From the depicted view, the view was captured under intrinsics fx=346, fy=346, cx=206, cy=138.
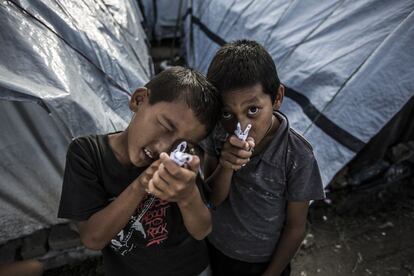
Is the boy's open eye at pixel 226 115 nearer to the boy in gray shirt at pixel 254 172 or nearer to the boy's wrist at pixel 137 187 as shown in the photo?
the boy in gray shirt at pixel 254 172

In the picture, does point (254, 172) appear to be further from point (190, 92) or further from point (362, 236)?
point (362, 236)

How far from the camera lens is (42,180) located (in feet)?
7.07

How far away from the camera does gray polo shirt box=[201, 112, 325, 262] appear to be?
141 cm

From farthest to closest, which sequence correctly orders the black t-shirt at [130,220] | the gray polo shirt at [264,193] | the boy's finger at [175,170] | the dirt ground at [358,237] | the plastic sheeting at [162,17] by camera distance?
the plastic sheeting at [162,17] < the dirt ground at [358,237] < the gray polo shirt at [264,193] < the black t-shirt at [130,220] < the boy's finger at [175,170]

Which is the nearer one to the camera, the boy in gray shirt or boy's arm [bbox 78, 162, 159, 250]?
boy's arm [bbox 78, 162, 159, 250]

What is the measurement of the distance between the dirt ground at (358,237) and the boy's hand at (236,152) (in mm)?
1625

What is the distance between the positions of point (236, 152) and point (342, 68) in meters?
1.63

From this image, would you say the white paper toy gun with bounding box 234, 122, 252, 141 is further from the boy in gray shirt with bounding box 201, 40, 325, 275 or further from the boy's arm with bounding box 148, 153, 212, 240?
the boy's arm with bounding box 148, 153, 212, 240

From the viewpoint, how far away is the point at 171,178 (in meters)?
0.95

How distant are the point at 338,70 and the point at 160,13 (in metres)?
4.22

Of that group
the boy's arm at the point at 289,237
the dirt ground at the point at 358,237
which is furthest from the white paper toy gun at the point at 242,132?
the dirt ground at the point at 358,237

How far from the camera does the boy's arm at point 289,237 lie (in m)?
1.55

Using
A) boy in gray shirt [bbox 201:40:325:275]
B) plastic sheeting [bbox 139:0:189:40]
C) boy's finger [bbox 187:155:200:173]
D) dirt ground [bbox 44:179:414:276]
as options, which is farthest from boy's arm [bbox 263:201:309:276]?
plastic sheeting [bbox 139:0:189:40]

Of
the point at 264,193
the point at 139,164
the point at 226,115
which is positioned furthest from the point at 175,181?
the point at 264,193
